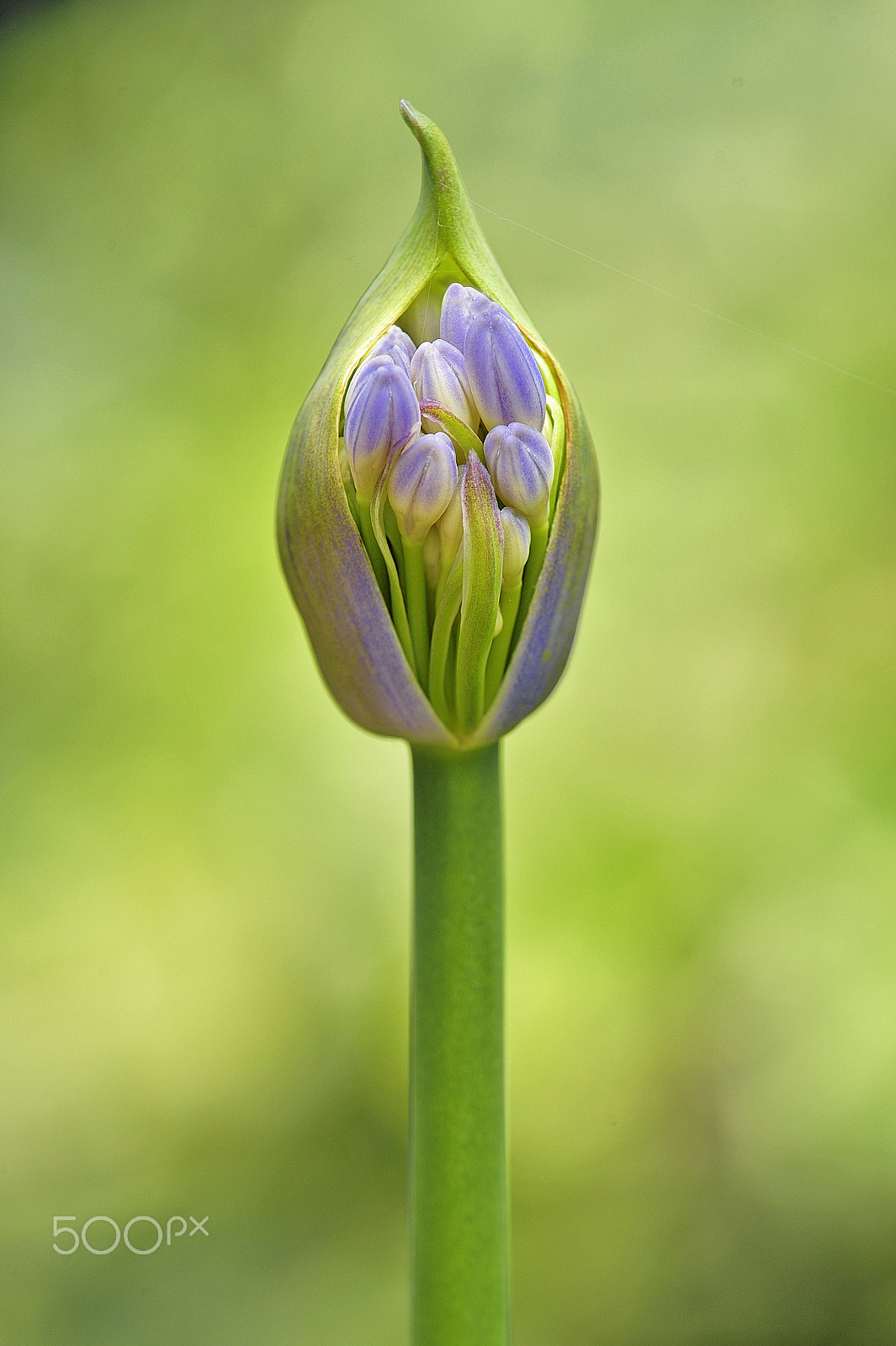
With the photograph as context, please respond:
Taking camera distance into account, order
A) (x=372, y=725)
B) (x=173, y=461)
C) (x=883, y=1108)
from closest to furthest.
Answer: (x=372, y=725)
(x=883, y=1108)
(x=173, y=461)

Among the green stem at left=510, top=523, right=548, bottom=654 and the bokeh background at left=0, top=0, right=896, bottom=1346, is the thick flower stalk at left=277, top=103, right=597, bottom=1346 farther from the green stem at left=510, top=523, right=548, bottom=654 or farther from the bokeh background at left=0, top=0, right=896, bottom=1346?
the bokeh background at left=0, top=0, right=896, bottom=1346

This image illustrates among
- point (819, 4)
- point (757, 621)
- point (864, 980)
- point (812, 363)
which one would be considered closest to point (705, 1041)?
point (864, 980)

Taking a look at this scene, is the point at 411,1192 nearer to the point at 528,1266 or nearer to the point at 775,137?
the point at 528,1266

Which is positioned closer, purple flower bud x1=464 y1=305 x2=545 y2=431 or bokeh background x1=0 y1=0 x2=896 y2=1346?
purple flower bud x1=464 y1=305 x2=545 y2=431

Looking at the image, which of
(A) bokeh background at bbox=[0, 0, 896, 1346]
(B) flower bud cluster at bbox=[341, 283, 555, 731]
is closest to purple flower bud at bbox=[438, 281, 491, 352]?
(B) flower bud cluster at bbox=[341, 283, 555, 731]

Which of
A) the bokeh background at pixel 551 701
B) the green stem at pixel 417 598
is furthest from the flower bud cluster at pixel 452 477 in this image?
the bokeh background at pixel 551 701

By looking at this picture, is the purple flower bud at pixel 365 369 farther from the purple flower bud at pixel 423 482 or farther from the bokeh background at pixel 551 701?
the bokeh background at pixel 551 701

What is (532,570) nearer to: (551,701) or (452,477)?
(452,477)
